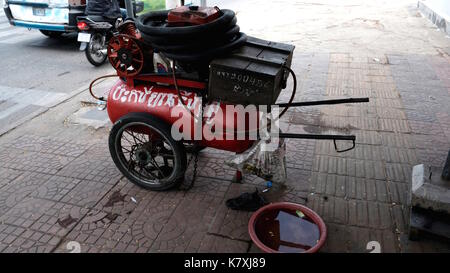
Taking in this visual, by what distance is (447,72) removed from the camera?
7.27 meters

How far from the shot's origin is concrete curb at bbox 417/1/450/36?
1061 centimetres

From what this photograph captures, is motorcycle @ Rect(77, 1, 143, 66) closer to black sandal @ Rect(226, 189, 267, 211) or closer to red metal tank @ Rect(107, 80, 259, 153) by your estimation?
red metal tank @ Rect(107, 80, 259, 153)

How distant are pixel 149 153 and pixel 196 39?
1279 millimetres

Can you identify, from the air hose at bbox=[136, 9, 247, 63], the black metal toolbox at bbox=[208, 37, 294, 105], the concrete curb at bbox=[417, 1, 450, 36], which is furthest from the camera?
the concrete curb at bbox=[417, 1, 450, 36]

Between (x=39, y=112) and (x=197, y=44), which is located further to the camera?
Answer: (x=39, y=112)

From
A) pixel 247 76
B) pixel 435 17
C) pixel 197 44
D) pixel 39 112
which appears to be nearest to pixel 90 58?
pixel 39 112

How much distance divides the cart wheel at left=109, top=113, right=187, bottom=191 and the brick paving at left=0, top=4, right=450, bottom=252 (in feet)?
0.48

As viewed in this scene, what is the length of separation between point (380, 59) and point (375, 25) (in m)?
4.54

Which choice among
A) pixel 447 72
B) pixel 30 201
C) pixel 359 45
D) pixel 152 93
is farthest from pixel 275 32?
pixel 30 201

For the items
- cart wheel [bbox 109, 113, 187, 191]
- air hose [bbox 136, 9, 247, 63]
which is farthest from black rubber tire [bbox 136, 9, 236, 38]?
cart wheel [bbox 109, 113, 187, 191]

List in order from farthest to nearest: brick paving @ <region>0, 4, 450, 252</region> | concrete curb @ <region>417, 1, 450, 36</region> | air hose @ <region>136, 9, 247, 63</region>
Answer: concrete curb @ <region>417, 1, 450, 36</region> → brick paving @ <region>0, 4, 450, 252</region> → air hose @ <region>136, 9, 247, 63</region>

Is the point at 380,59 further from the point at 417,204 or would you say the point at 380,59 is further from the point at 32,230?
the point at 32,230

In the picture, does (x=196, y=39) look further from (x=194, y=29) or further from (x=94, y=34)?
(x=94, y=34)

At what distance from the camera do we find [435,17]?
12.0 m
